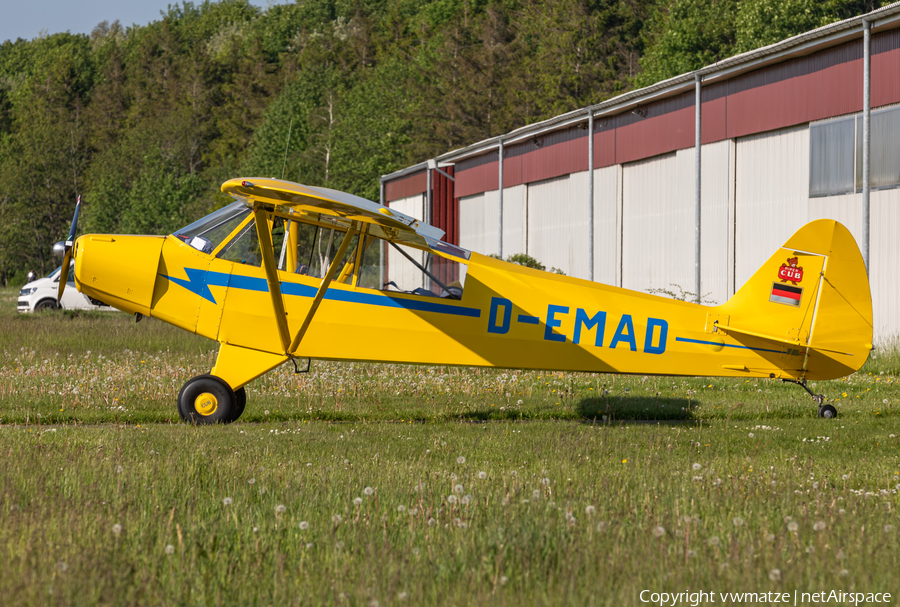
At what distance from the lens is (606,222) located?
87.9 ft

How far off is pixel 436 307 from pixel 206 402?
8.77 ft

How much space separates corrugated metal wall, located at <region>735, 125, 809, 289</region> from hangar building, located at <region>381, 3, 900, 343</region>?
0.11 ft

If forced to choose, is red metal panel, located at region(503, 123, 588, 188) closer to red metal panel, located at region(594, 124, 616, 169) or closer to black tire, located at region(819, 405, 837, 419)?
red metal panel, located at region(594, 124, 616, 169)

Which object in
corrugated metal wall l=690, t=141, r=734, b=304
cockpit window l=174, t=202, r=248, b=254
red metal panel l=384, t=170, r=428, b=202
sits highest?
red metal panel l=384, t=170, r=428, b=202

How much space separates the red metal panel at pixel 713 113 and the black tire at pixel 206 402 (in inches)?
650

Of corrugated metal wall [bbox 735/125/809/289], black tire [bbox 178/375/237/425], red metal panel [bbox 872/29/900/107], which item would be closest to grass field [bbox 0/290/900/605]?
black tire [bbox 178/375/237/425]

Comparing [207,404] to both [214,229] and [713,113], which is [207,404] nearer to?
[214,229]

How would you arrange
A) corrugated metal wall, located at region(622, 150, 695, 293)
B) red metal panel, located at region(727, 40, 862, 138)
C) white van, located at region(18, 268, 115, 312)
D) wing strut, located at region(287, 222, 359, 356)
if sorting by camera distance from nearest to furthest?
wing strut, located at region(287, 222, 359, 356) < red metal panel, located at region(727, 40, 862, 138) < corrugated metal wall, located at region(622, 150, 695, 293) < white van, located at region(18, 268, 115, 312)

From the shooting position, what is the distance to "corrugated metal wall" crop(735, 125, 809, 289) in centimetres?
1948

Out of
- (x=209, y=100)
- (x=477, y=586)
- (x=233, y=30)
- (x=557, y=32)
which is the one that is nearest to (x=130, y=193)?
(x=209, y=100)

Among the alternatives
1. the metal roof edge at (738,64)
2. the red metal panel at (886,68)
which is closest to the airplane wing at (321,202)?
the metal roof edge at (738,64)

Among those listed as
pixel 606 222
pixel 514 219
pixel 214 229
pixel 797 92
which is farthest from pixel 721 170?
pixel 214 229

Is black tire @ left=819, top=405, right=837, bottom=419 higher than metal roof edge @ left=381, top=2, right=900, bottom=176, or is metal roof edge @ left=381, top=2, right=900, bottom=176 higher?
metal roof edge @ left=381, top=2, right=900, bottom=176

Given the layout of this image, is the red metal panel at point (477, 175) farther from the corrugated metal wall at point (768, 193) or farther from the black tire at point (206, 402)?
the black tire at point (206, 402)
